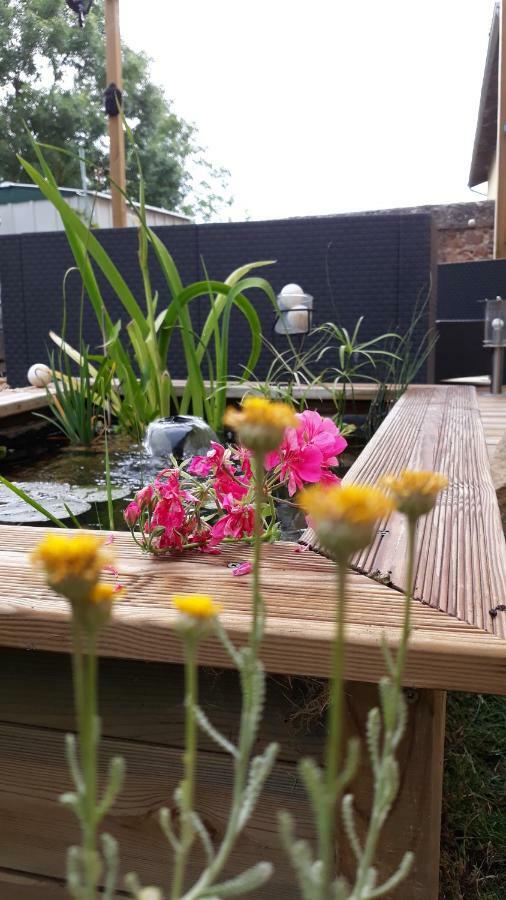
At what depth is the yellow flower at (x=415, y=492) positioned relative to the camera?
0.72 ft

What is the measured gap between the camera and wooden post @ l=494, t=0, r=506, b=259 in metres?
5.09

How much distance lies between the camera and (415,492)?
22 centimetres

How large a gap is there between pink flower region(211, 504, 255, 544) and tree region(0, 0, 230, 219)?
16.5m

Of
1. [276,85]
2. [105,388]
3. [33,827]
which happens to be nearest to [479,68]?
[105,388]

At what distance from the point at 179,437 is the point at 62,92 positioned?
1846 centimetres

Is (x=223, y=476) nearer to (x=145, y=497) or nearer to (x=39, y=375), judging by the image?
(x=145, y=497)

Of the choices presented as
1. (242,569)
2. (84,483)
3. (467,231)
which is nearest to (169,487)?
(242,569)

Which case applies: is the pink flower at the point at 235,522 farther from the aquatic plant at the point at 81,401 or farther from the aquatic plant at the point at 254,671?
the aquatic plant at the point at 81,401

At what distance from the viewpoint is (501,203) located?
522 centimetres

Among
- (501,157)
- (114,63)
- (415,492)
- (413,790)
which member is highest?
(114,63)

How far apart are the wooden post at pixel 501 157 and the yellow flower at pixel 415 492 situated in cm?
552

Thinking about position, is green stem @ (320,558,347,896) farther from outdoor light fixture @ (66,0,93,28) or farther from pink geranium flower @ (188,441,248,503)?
outdoor light fixture @ (66,0,93,28)

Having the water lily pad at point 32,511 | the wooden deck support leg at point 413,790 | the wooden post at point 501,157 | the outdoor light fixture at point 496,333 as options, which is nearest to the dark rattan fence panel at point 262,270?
the outdoor light fixture at point 496,333

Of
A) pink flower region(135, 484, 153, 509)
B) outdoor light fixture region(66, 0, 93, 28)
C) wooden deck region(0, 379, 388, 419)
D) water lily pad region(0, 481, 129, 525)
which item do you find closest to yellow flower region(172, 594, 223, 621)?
pink flower region(135, 484, 153, 509)
